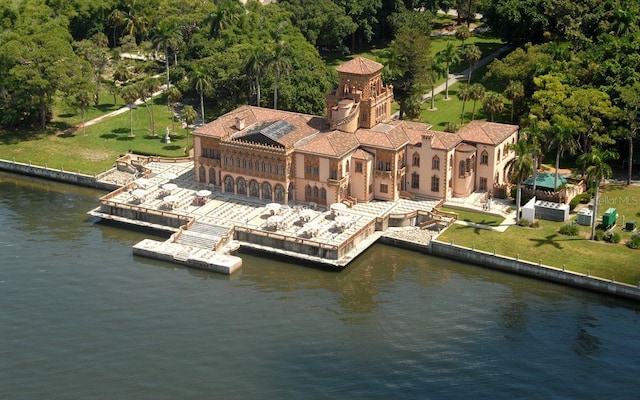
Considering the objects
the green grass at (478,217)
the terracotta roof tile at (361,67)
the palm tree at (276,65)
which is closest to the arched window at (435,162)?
the green grass at (478,217)

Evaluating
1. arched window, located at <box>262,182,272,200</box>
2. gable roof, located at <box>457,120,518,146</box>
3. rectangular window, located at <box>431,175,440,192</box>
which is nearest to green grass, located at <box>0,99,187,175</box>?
arched window, located at <box>262,182,272,200</box>

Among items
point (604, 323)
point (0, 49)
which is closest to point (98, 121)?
point (0, 49)

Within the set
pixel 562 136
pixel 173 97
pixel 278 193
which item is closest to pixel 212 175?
pixel 278 193

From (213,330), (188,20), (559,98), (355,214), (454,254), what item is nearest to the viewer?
(213,330)

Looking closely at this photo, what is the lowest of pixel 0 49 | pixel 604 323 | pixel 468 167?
pixel 604 323

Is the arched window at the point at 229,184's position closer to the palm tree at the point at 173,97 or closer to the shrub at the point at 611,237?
the palm tree at the point at 173,97

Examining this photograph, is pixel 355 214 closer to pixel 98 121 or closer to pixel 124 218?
pixel 124 218

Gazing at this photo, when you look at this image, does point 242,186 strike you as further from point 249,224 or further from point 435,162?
point 435,162
